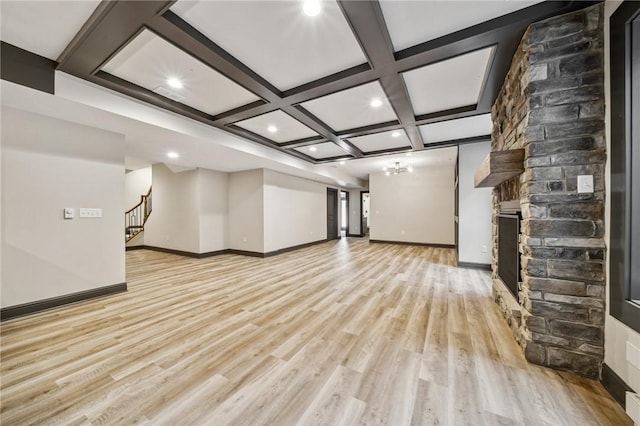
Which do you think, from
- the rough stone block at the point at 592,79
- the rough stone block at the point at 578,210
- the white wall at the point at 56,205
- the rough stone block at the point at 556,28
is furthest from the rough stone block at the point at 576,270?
the white wall at the point at 56,205

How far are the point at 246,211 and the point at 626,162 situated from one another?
255 inches

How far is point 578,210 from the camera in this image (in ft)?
5.57

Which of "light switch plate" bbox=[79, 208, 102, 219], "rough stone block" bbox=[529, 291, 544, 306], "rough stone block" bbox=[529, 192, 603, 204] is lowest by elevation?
"rough stone block" bbox=[529, 291, 544, 306]

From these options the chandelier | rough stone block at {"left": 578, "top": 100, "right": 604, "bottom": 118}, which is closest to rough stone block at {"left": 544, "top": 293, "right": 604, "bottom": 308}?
rough stone block at {"left": 578, "top": 100, "right": 604, "bottom": 118}

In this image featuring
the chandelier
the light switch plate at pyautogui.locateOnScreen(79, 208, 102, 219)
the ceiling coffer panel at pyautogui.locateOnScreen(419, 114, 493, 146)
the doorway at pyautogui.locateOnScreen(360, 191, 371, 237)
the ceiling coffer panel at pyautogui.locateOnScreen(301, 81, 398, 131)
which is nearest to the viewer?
the ceiling coffer panel at pyautogui.locateOnScreen(301, 81, 398, 131)

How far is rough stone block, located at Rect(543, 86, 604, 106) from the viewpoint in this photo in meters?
1.66

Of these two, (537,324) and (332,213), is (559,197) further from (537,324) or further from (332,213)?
(332,213)

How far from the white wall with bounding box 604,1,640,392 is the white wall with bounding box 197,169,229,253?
22.3ft

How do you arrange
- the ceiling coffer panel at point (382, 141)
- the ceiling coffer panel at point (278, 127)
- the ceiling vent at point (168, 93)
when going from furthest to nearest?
the ceiling coffer panel at point (382, 141)
the ceiling coffer panel at point (278, 127)
the ceiling vent at point (168, 93)

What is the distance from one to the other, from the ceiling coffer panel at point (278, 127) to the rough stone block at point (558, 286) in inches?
136

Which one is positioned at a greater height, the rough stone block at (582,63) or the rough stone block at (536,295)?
the rough stone block at (582,63)

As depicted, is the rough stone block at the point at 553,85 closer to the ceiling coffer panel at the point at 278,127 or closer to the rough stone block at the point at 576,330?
the rough stone block at the point at 576,330

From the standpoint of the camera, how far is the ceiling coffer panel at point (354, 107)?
2945 millimetres

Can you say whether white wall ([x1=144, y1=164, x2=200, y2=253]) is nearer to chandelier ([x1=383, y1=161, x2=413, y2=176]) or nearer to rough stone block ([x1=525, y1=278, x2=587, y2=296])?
chandelier ([x1=383, y1=161, x2=413, y2=176])
